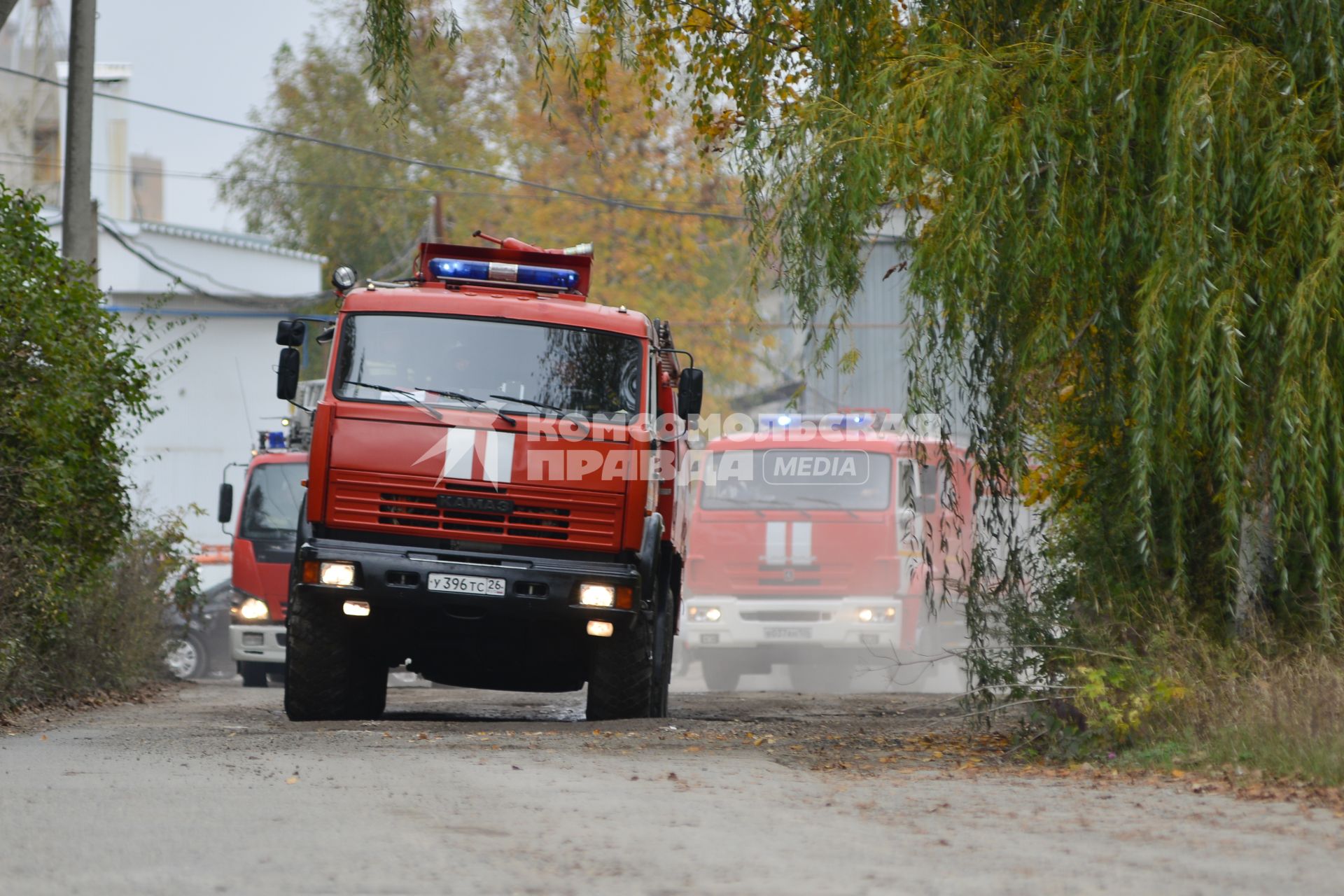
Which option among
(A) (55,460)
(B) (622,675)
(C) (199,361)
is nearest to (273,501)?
(A) (55,460)

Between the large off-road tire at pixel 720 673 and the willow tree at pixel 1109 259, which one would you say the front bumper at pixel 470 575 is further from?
the large off-road tire at pixel 720 673

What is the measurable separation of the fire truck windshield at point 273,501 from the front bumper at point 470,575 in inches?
303

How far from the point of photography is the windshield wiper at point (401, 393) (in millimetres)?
10438

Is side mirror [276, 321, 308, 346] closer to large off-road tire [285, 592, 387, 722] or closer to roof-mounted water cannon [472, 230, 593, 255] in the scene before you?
large off-road tire [285, 592, 387, 722]

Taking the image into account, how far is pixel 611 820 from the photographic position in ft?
21.9

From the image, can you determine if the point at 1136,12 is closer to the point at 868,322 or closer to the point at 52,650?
the point at 52,650

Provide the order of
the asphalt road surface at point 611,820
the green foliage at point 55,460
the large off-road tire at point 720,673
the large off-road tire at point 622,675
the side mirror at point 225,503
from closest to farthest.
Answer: the asphalt road surface at point 611,820 < the large off-road tire at point 622,675 < the green foliage at point 55,460 < the side mirror at point 225,503 < the large off-road tire at point 720,673

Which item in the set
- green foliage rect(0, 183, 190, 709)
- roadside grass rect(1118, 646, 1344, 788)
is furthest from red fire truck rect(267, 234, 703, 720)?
roadside grass rect(1118, 646, 1344, 788)

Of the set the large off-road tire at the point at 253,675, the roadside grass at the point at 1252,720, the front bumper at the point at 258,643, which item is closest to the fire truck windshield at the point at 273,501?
the front bumper at the point at 258,643

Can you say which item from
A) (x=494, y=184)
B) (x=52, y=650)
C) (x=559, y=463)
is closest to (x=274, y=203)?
(x=494, y=184)

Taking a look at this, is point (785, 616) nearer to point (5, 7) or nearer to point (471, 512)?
point (471, 512)

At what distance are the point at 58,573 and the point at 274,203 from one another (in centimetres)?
3774

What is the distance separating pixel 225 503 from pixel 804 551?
6.11 m

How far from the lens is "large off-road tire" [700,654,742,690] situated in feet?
63.9
